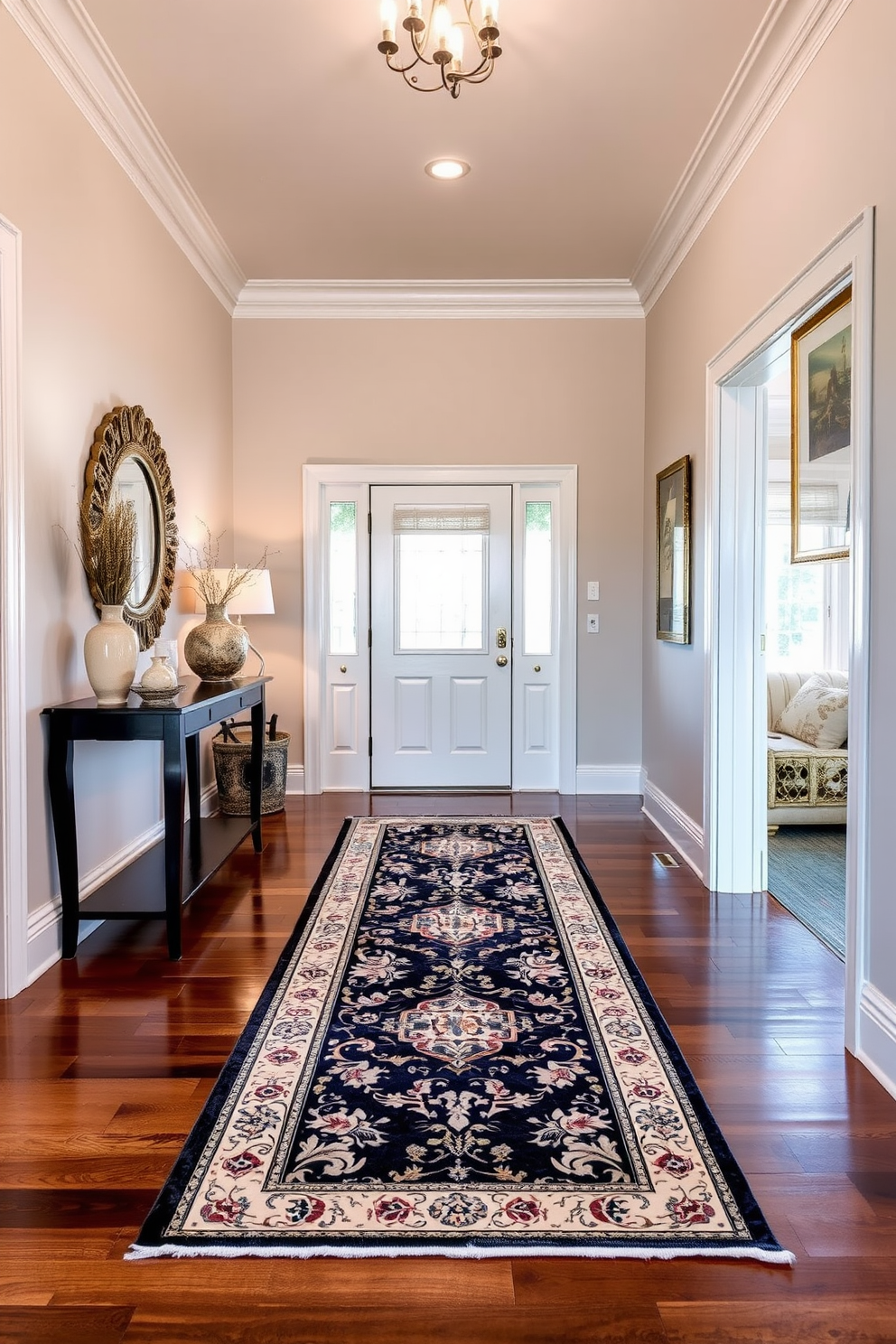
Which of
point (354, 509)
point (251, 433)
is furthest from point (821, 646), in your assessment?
point (251, 433)

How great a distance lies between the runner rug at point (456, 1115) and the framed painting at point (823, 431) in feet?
4.86

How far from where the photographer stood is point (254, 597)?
4.80m

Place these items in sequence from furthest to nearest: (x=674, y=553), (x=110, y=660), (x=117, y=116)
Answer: (x=674, y=553)
(x=117, y=116)
(x=110, y=660)

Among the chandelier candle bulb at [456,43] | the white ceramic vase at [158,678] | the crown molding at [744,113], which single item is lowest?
the white ceramic vase at [158,678]

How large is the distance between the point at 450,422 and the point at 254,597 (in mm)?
1705

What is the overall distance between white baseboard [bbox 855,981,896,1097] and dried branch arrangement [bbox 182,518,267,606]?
3.00m

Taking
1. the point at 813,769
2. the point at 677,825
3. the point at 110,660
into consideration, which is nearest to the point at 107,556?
the point at 110,660

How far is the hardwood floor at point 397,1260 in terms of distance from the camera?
4.75ft

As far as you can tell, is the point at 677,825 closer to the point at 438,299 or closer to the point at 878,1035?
the point at 878,1035

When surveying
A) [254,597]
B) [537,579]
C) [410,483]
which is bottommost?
[254,597]

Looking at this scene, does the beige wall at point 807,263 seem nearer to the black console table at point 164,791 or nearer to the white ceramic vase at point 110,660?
the black console table at point 164,791

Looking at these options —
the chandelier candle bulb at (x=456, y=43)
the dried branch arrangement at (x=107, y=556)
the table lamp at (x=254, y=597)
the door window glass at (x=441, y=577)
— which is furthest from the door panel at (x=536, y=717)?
the chandelier candle bulb at (x=456, y=43)

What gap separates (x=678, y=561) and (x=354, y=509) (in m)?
2.09

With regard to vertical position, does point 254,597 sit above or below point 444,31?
below
